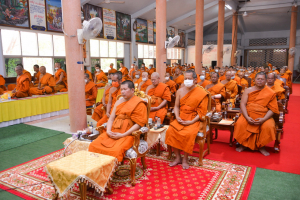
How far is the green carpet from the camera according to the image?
5.02 metres

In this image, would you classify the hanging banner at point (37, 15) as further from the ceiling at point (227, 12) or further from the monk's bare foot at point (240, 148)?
the monk's bare foot at point (240, 148)

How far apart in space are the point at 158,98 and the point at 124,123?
6.64ft

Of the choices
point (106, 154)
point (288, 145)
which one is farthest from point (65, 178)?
point (288, 145)

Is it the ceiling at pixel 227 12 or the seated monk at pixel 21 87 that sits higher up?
the ceiling at pixel 227 12

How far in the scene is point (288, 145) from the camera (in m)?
4.76

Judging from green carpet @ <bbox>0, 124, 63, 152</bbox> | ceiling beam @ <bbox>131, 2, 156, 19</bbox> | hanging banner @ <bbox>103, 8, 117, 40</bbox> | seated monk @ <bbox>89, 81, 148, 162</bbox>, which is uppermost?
ceiling beam @ <bbox>131, 2, 156, 19</bbox>

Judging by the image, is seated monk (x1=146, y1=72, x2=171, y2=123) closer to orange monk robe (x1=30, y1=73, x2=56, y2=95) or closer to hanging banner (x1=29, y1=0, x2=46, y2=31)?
orange monk robe (x1=30, y1=73, x2=56, y2=95)

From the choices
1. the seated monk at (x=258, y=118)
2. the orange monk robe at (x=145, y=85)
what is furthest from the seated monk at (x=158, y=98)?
→ the seated monk at (x=258, y=118)

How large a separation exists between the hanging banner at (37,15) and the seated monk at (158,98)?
737 centimetres

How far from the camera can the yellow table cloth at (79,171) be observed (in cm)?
246

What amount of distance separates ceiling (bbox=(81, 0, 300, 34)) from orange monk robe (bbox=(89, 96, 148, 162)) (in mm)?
10180

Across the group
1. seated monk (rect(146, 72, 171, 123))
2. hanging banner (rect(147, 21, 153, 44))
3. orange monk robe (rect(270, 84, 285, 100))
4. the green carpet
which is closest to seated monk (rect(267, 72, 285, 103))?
orange monk robe (rect(270, 84, 285, 100))

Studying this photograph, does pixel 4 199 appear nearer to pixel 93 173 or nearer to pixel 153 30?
pixel 93 173

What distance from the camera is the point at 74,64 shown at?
17.8 ft
